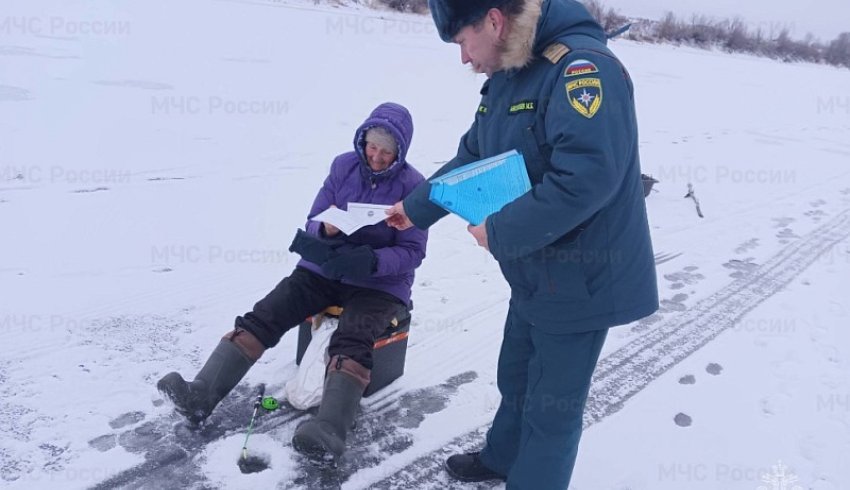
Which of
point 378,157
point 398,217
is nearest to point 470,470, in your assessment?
point 398,217

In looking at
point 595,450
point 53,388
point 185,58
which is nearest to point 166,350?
point 53,388

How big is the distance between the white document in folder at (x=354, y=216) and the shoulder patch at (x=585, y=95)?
126 centimetres

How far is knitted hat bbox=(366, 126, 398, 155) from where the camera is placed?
3.09 meters

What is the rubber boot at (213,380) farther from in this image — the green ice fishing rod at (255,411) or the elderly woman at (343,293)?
the green ice fishing rod at (255,411)

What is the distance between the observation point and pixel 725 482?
2.78 m

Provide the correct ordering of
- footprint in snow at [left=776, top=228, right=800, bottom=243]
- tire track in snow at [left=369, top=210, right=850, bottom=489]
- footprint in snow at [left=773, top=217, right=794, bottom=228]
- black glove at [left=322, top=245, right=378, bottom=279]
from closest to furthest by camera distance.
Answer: tire track in snow at [left=369, top=210, right=850, bottom=489]
black glove at [left=322, top=245, right=378, bottom=279]
footprint in snow at [left=776, top=228, right=800, bottom=243]
footprint in snow at [left=773, top=217, right=794, bottom=228]

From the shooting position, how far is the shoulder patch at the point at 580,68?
1.72 metres

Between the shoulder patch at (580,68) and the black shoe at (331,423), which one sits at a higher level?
the shoulder patch at (580,68)

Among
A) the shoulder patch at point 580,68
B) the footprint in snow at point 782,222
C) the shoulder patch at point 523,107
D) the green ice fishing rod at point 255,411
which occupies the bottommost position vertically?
the green ice fishing rod at point 255,411

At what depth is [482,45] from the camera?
6.02 ft

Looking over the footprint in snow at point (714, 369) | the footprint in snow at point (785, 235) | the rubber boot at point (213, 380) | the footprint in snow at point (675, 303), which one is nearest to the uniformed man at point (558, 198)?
the rubber boot at point (213, 380)

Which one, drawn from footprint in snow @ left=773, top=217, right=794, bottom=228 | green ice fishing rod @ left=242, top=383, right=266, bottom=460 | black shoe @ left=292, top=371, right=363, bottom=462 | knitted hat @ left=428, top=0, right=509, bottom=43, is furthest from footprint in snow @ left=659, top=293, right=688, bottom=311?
knitted hat @ left=428, top=0, right=509, bottom=43

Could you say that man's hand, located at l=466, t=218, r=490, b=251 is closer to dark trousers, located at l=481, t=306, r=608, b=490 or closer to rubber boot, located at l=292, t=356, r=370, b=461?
dark trousers, located at l=481, t=306, r=608, b=490

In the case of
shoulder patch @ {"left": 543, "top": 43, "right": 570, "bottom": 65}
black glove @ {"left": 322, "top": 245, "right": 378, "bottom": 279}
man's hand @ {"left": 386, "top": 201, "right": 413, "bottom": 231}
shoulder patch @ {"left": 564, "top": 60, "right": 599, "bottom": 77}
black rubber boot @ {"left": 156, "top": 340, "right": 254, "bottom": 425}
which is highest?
shoulder patch @ {"left": 543, "top": 43, "right": 570, "bottom": 65}
